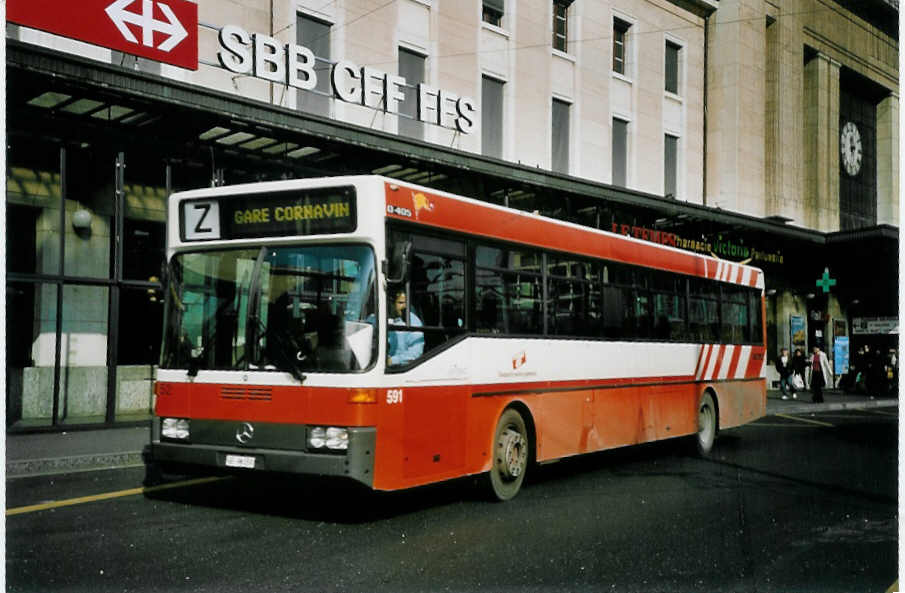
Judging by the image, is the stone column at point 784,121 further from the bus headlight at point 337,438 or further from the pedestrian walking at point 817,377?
the bus headlight at point 337,438

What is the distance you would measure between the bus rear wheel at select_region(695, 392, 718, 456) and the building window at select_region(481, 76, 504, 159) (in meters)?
10.7

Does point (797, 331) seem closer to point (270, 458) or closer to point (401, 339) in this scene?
point (401, 339)

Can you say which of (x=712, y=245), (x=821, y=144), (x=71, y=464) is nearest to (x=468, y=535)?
(x=71, y=464)

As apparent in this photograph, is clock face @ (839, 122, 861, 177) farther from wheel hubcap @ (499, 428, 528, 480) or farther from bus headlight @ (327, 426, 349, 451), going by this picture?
bus headlight @ (327, 426, 349, 451)

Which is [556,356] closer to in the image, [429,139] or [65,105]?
[65,105]

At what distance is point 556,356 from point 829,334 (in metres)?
26.5

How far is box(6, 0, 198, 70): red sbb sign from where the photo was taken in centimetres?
1402

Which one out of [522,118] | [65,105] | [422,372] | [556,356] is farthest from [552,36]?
[422,372]

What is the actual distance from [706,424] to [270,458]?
8.52 metres

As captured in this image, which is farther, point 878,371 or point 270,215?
point 878,371

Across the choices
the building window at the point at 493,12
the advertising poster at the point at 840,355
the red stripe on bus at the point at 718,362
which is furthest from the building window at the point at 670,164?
the red stripe on bus at the point at 718,362

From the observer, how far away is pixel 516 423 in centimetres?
978

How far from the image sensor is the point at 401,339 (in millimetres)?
8039

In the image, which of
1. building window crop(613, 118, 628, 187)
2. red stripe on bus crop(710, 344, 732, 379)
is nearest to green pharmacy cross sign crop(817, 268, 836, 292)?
building window crop(613, 118, 628, 187)
